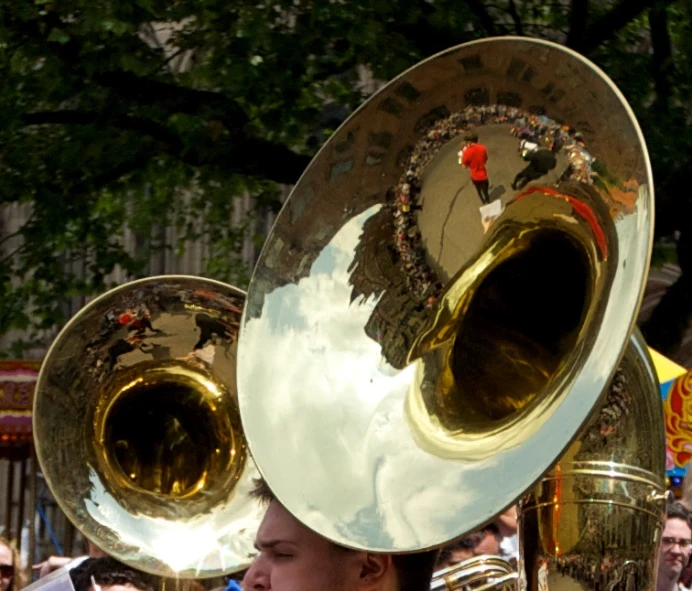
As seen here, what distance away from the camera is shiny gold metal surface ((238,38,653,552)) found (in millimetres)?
2443

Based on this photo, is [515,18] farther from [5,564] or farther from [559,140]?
[559,140]

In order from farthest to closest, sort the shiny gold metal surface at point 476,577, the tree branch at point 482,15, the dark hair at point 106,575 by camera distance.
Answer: the tree branch at point 482,15
the dark hair at point 106,575
the shiny gold metal surface at point 476,577

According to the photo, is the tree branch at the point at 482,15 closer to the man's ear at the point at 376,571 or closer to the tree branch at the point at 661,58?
the tree branch at the point at 661,58

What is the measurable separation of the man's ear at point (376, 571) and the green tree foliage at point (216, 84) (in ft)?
17.2

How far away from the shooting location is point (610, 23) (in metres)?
8.60

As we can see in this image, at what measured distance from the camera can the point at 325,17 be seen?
7.73 m

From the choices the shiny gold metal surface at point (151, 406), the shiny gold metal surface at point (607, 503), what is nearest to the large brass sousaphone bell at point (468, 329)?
the shiny gold metal surface at point (607, 503)

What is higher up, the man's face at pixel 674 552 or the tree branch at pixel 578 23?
the tree branch at pixel 578 23

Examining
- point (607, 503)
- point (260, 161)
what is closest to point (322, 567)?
point (607, 503)

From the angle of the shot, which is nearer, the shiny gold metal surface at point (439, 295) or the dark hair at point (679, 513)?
the shiny gold metal surface at point (439, 295)

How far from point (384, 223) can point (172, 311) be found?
0.96 metres

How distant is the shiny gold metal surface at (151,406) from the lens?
3693mm

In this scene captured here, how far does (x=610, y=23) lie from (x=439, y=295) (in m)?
6.09

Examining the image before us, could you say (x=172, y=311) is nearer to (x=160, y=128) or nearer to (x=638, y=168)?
(x=638, y=168)
